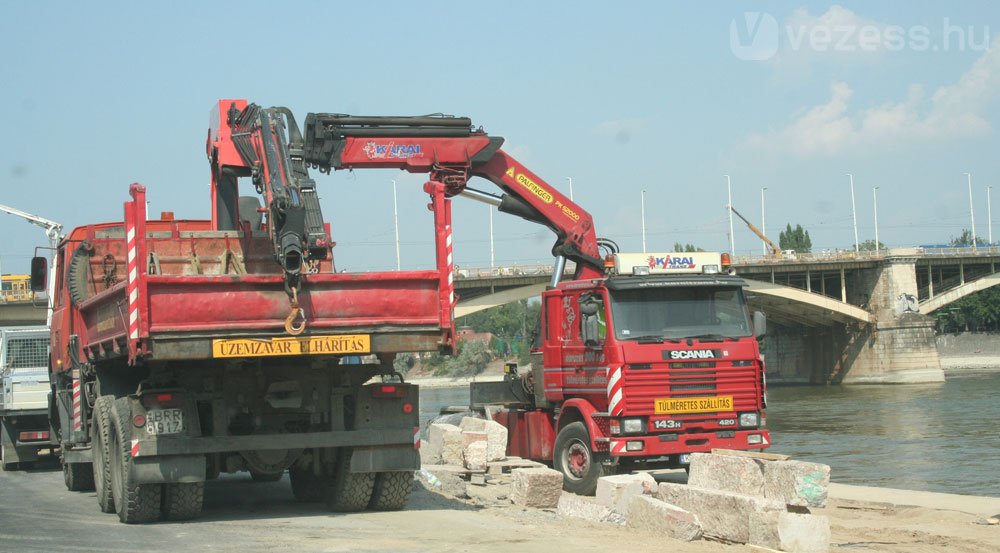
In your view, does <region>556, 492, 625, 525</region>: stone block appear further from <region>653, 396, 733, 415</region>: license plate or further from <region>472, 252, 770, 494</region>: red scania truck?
<region>653, 396, 733, 415</region>: license plate

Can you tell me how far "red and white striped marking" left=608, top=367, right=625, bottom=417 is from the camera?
41.3 feet

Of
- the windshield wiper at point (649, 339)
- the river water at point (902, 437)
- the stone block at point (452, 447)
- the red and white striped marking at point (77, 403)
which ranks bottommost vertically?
the river water at point (902, 437)

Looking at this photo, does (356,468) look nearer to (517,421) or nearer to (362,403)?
(362,403)

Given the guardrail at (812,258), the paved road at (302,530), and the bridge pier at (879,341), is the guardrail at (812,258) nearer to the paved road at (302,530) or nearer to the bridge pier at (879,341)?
the bridge pier at (879,341)

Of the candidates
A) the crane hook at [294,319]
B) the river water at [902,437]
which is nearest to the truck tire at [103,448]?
the crane hook at [294,319]

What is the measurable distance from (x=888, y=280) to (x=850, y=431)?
39.9 m

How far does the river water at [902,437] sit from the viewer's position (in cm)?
1767

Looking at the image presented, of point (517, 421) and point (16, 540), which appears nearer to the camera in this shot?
point (16, 540)

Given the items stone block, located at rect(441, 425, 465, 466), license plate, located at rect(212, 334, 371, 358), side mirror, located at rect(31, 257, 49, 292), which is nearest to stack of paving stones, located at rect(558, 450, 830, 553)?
license plate, located at rect(212, 334, 371, 358)

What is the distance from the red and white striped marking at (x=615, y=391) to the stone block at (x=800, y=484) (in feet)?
9.14

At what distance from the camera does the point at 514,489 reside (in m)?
12.1

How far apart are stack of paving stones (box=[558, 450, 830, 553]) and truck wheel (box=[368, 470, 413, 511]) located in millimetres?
1493

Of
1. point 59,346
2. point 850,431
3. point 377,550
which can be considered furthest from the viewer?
point 850,431

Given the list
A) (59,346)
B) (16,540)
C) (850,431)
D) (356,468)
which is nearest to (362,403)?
(356,468)
